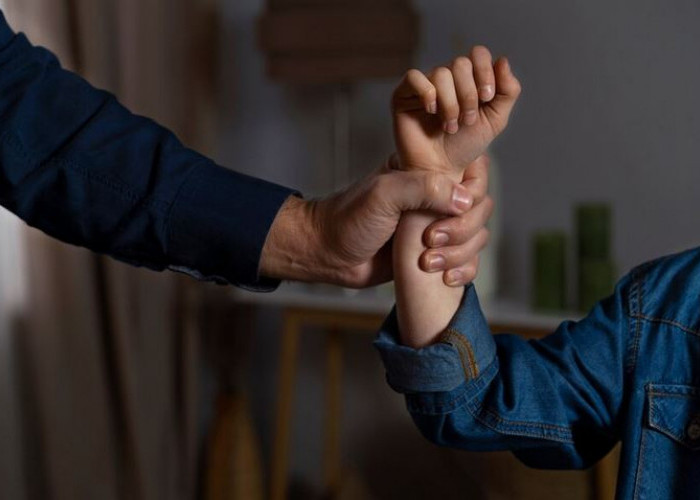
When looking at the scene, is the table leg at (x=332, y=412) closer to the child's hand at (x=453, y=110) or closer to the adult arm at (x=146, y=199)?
the adult arm at (x=146, y=199)

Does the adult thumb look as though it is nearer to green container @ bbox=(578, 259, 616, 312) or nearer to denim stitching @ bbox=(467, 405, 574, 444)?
denim stitching @ bbox=(467, 405, 574, 444)

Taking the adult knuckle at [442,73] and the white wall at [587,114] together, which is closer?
the adult knuckle at [442,73]

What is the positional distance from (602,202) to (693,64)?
1.10 ft

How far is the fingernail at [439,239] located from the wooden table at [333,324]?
35.5 inches

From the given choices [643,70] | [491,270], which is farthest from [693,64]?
[491,270]

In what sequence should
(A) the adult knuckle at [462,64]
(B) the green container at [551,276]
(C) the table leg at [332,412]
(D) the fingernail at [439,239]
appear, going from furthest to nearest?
(C) the table leg at [332,412] < (B) the green container at [551,276] < (D) the fingernail at [439,239] < (A) the adult knuckle at [462,64]

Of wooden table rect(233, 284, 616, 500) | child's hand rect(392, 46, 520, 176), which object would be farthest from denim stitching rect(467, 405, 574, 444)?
wooden table rect(233, 284, 616, 500)

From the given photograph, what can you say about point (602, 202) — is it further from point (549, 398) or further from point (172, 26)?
point (549, 398)

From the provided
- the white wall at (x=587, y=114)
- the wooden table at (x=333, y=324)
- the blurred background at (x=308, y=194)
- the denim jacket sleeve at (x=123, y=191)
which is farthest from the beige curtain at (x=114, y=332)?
the denim jacket sleeve at (x=123, y=191)

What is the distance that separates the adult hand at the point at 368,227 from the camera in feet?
3.39

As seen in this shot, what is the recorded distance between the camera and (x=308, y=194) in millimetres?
2658

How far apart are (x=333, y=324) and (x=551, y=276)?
0.51 m

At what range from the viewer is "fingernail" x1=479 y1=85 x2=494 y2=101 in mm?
949

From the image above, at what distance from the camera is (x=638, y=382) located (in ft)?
3.47
